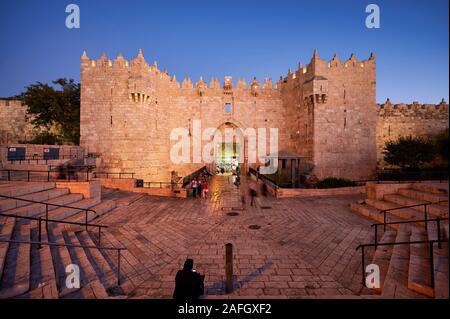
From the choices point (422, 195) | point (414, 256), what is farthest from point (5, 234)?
point (422, 195)

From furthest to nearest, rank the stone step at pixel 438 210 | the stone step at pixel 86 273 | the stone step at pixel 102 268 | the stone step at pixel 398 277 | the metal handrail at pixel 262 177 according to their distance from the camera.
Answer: the metal handrail at pixel 262 177 < the stone step at pixel 438 210 < the stone step at pixel 102 268 < the stone step at pixel 86 273 < the stone step at pixel 398 277

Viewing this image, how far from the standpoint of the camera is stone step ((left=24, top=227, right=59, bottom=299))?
3492 millimetres

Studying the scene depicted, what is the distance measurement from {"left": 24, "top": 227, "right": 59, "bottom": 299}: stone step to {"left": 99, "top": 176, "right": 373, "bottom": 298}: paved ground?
148 cm

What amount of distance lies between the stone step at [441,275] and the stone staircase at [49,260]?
5.57m

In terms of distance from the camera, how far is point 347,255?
18.1ft

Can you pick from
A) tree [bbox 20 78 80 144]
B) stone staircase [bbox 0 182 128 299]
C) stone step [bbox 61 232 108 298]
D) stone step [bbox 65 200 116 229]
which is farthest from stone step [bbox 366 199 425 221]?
tree [bbox 20 78 80 144]

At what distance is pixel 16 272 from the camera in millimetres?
3930

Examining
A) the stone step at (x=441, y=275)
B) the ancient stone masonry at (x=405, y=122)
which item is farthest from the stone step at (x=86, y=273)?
the ancient stone masonry at (x=405, y=122)

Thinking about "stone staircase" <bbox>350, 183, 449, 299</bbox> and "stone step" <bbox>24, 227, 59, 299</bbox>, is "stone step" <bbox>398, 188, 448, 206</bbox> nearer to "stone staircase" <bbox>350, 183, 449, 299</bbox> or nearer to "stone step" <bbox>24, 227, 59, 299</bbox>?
"stone staircase" <bbox>350, 183, 449, 299</bbox>

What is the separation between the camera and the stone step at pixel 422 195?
7884 millimetres

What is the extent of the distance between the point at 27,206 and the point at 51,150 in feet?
37.7

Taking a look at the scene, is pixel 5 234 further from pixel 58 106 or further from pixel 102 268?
pixel 58 106

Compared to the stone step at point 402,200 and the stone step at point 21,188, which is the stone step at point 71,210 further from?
the stone step at point 402,200

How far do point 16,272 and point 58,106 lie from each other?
23937 millimetres
